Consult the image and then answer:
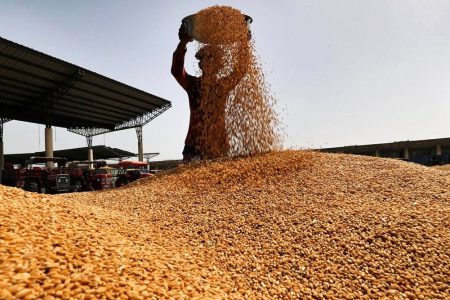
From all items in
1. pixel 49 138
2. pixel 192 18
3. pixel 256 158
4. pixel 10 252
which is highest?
pixel 192 18

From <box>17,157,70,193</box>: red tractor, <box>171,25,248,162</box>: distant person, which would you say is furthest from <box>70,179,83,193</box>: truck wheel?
<box>171,25,248,162</box>: distant person

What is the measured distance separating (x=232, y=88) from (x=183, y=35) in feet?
8.40

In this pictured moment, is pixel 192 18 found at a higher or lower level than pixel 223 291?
higher

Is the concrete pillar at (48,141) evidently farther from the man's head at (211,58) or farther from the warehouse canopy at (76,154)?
the man's head at (211,58)

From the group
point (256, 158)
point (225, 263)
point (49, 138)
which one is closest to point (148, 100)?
point (49, 138)

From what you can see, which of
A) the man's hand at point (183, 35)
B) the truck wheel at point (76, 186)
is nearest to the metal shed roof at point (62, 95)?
the truck wheel at point (76, 186)

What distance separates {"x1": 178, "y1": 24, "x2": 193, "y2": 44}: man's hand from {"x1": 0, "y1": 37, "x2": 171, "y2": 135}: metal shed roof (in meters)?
11.7

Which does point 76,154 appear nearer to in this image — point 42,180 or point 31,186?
point 42,180

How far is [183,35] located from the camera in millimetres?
11391

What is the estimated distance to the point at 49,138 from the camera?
26438 millimetres

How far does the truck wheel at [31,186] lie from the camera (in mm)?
13891

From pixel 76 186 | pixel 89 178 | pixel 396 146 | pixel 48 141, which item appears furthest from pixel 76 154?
pixel 396 146

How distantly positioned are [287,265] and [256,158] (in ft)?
17.9

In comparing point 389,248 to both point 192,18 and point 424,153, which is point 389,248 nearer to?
point 192,18
